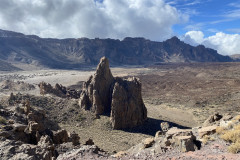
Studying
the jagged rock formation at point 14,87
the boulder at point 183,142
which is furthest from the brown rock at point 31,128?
the jagged rock formation at point 14,87

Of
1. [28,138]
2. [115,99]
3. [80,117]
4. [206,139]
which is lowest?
[80,117]

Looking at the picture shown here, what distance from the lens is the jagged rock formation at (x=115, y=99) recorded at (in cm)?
3020

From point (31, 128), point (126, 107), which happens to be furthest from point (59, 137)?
point (126, 107)

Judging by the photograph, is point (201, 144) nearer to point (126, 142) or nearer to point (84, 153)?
point (84, 153)

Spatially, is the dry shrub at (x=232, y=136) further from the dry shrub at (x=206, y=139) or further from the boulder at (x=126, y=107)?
the boulder at (x=126, y=107)

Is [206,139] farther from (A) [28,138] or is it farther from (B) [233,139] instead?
(A) [28,138]

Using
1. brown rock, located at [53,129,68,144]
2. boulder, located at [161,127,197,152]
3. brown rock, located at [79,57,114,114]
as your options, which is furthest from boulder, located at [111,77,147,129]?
boulder, located at [161,127,197,152]

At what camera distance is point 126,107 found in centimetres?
3077

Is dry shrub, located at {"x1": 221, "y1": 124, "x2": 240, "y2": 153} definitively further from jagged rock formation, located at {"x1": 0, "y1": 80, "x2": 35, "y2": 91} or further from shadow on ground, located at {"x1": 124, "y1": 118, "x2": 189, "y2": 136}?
jagged rock formation, located at {"x1": 0, "y1": 80, "x2": 35, "y2": 91}

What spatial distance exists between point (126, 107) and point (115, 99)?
85.0 inches

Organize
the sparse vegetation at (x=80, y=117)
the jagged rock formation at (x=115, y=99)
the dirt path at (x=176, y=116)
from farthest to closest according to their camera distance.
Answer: the dirt path at (x=176, y=116) < the sparse vegetation at (x=80, y=117) < the jagged rock formation at (x=115, y=99)

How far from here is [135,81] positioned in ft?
113

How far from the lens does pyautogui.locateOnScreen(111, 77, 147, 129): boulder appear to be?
29.9 m

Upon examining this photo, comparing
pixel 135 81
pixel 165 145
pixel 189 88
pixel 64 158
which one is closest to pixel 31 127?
pixel 64 158
